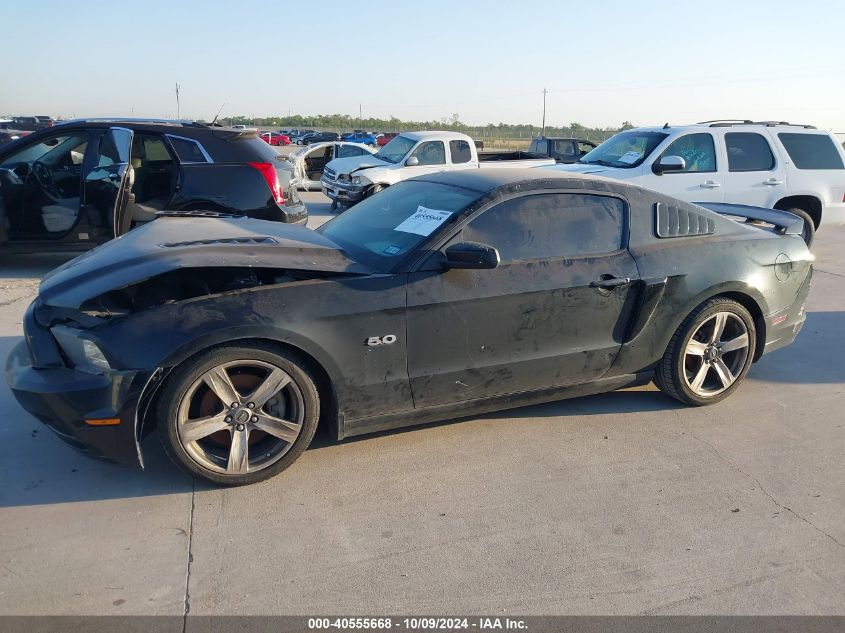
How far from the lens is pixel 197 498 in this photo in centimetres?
347

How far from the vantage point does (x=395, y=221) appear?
4.34 metres

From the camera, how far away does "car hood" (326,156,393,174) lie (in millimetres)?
14732

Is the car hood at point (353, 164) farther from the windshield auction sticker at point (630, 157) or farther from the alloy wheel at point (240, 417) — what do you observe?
the alloy wheel at point (240, 417)

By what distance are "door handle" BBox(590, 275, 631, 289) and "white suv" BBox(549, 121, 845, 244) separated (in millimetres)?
5638

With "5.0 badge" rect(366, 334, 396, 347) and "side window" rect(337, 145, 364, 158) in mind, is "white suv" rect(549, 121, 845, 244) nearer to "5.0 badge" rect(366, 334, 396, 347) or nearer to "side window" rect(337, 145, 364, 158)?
"5.0 badge" rect(366, 334, 396, 347)

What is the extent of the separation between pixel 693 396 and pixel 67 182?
21.8 feet

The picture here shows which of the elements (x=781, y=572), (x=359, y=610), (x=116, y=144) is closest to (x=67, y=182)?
(x=116, y=144)

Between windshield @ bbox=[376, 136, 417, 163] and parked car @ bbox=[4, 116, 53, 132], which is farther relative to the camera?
parked car @ bbox=[4, 116, 53, 132]

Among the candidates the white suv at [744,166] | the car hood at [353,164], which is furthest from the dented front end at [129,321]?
the car hood at [353,164]

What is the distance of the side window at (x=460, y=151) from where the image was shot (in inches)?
580

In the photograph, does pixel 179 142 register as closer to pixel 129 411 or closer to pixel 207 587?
pixel 129 411

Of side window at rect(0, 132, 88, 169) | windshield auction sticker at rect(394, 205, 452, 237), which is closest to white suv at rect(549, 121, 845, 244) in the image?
windshield auction sticker at rect(394, 205, 452, 237)

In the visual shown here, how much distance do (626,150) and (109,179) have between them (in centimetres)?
690
